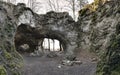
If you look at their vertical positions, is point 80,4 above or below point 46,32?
above

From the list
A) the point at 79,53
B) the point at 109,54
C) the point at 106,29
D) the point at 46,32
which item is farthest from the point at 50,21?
the point at 109,54

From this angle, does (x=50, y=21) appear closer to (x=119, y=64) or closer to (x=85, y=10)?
(x=85, y=10)

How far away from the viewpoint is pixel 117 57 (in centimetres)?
360

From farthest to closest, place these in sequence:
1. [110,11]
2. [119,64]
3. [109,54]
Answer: [110,11]
[109,54]
[119,64]

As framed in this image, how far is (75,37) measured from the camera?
71.7 ft

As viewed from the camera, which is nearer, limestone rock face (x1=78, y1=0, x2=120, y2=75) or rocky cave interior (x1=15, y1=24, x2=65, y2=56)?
limestone rock face (x1=78, y1=0, x2=120, y2=75)

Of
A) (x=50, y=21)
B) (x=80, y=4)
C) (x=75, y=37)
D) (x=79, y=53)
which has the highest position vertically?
(x=80, y=4)

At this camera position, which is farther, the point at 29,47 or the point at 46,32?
the point at 29,47

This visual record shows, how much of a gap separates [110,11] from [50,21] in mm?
6175

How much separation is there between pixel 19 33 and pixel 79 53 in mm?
6430

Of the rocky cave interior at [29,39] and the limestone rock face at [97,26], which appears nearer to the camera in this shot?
the limestone rock face at [97,26]

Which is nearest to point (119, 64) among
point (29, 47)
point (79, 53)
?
point (79, 53)

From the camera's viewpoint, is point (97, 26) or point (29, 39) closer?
point (97, 26)

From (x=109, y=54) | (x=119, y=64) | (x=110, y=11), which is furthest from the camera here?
(x=110, y=11)
